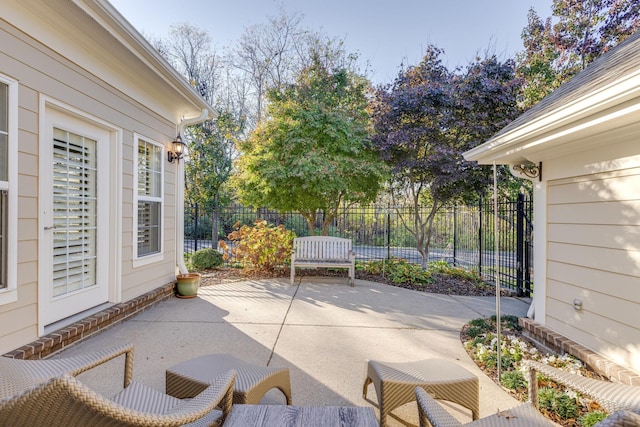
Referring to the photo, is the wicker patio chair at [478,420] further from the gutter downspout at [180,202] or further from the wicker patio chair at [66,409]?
the gutter downspout at [180,202]

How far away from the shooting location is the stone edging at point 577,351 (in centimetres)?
224

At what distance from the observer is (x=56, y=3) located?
2686 mm

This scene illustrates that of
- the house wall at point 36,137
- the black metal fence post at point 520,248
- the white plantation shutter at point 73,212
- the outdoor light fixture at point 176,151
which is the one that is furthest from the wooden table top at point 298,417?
the black metal fence post at point 520,248

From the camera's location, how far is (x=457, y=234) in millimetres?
8203

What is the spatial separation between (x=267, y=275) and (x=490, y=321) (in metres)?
4.43

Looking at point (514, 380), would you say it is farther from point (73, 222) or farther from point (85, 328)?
point (73, 222)

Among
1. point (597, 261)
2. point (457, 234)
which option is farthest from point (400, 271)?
point (597, 261)

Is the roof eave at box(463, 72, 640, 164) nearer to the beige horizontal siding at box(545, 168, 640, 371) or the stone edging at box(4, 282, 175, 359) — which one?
the beige horizontal siding at box(545, 168, 640, 371)

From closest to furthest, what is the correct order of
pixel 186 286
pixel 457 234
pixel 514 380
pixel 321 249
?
1. pixel 514 380
2. pixel 186 286
3. pixel 321 249
4. pixel 457 234

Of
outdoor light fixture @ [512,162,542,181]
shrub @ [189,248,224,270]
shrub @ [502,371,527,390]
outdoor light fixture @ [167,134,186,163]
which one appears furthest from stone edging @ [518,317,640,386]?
shrub @ [189,248,224,270]

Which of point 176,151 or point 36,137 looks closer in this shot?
point 36,137

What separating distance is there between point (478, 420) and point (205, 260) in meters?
6.90

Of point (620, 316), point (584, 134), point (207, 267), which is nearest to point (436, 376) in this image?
point (620, 316)

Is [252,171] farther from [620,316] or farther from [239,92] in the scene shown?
[239,92]
